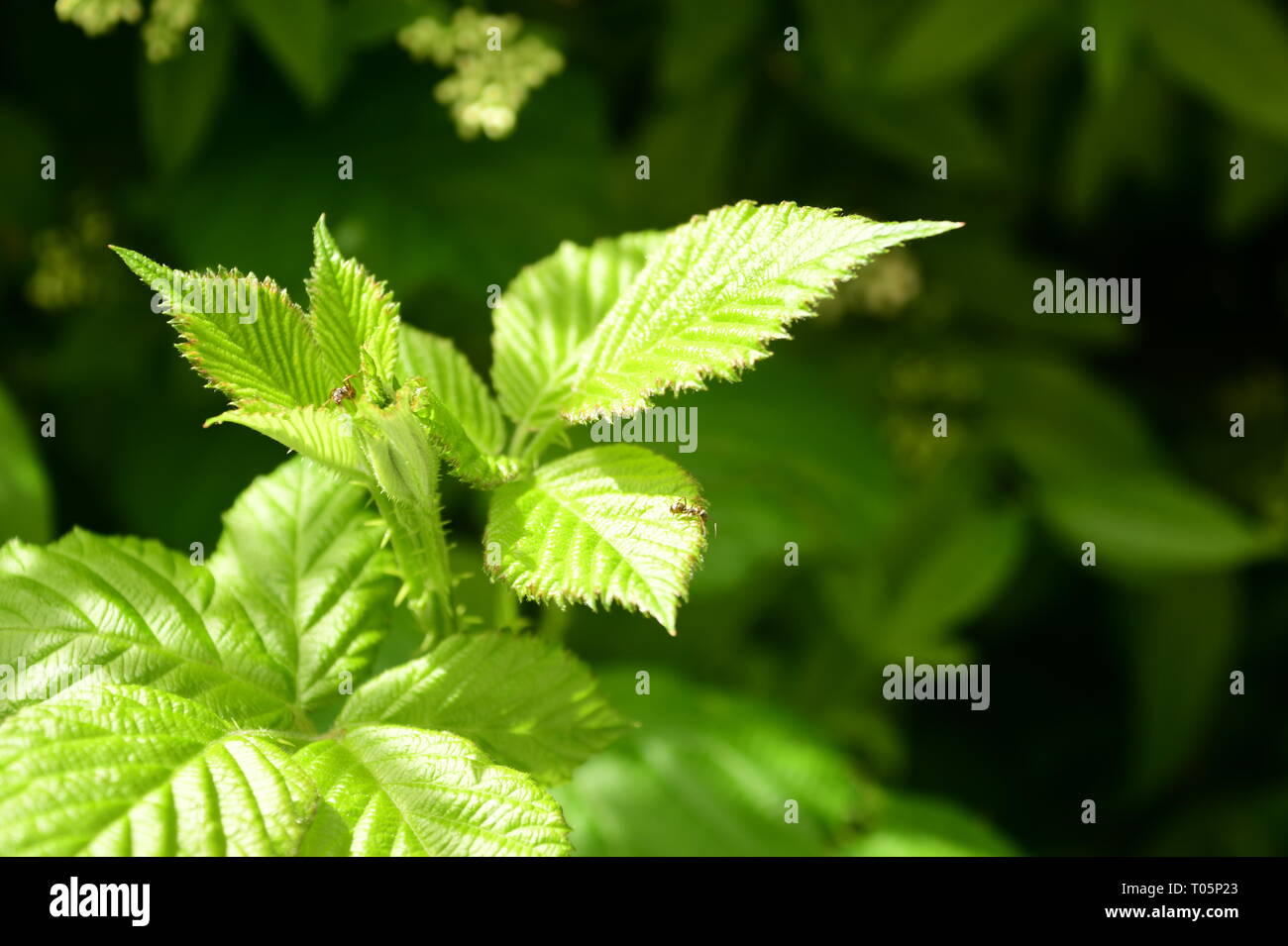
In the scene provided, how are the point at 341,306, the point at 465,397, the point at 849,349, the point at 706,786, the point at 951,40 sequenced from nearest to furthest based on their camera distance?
1. the point at 341,306
2. the point at 465,397
3. the point at 706,786
4. the point at 951,40
5. the point at 849,349

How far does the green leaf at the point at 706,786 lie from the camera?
59.6 inches

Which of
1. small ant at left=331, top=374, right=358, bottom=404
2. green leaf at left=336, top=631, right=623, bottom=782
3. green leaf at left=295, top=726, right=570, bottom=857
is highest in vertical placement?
small ant at left=331, top=374, right=358, bottom=404

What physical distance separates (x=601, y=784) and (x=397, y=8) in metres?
1.10

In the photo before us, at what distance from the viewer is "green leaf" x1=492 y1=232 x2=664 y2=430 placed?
930mm

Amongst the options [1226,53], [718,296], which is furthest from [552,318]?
[1226,53]

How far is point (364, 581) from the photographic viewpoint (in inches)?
34.7

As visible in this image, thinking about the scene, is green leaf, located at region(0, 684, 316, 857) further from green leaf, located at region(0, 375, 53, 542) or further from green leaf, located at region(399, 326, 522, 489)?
green leaf, located at region(0, 375, 53, 542)

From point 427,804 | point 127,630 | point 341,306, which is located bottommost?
point 427,804

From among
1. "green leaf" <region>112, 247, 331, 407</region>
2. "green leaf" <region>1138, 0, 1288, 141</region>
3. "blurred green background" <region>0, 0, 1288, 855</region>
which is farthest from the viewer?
"green leaf" <region>1138, 0, 1288, 141</region>

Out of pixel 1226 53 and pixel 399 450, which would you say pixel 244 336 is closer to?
pixel 399 450

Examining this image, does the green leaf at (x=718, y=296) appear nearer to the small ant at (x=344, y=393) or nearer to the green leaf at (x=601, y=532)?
the green leaf at (x=601, y=532)

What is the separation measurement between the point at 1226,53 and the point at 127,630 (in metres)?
2.12

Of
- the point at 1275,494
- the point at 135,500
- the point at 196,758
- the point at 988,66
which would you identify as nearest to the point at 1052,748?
the point at 1275,494

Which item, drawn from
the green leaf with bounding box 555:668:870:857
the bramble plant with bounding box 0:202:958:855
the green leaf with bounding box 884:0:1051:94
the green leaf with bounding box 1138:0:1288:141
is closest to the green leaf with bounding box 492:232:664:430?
the bramble plant with bounding box 0:202:958:855
